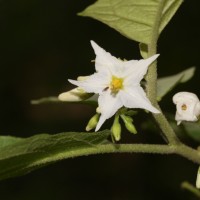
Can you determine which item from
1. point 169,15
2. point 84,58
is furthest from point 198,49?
point 169,15

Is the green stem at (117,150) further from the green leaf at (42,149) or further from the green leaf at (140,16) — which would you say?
the green leaf at (140,16)

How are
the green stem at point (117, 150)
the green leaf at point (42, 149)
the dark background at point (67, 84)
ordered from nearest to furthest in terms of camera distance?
the green leaf at point (42, 149), the green stem at point (117, 150), the dark background at point (67, 84)

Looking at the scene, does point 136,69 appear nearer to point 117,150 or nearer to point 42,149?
point 117,150

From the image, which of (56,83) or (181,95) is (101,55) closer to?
(181,95)

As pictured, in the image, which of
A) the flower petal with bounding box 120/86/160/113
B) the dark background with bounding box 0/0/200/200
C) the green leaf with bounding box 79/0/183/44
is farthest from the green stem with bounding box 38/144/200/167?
the dark background with bounding box 0/0/200/200

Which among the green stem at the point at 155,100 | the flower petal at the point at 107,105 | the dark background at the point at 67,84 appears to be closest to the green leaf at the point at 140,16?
the green stem at the point at 155,100

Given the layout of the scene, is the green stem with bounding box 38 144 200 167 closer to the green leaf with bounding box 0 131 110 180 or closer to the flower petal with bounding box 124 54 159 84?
the green leaf with bounding box 0 131 110 180
